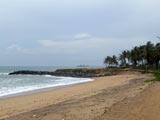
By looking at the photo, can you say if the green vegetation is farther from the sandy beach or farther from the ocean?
the sandy beach

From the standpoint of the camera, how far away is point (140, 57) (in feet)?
322

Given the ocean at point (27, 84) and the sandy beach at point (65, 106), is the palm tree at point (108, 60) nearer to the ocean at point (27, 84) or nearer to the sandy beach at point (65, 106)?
the ocean at point (27, 84)

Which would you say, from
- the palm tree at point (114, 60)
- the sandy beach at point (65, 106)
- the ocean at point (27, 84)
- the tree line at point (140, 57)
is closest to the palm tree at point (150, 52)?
the tree line at point (140, 57)

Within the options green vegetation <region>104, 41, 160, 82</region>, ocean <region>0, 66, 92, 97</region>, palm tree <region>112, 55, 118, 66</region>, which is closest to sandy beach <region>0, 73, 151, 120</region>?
ocean <region>0, 66, 92, 97</region>

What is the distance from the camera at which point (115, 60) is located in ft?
400

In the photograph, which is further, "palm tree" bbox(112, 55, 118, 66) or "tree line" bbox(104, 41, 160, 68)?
"palm tree" bbox(112, 55, 118, 66)

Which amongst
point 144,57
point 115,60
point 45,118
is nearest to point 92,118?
point 45,118

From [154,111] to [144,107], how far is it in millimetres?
1166

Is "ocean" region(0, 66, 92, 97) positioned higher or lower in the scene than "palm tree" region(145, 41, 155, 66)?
lower

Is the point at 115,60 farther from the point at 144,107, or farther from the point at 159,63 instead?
the point at 144,107

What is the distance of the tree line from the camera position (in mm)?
90125

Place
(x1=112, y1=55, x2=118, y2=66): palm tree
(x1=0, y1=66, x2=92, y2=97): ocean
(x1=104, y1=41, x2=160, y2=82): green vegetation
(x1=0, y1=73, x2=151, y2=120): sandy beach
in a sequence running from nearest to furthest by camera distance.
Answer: (x1=0, y1=73, x2=151, y2=120): sandy beach → (x1=0, y1=66, x2=92, y2=97): ocean → (x1=104, y1=41, x2=160, y2=82): green vegetation → (x1=112, y1=55, x2=118, y2=66): palm tree

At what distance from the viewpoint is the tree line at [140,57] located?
9012 cm

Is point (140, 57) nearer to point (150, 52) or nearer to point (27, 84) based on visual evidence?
point (150, 52)
